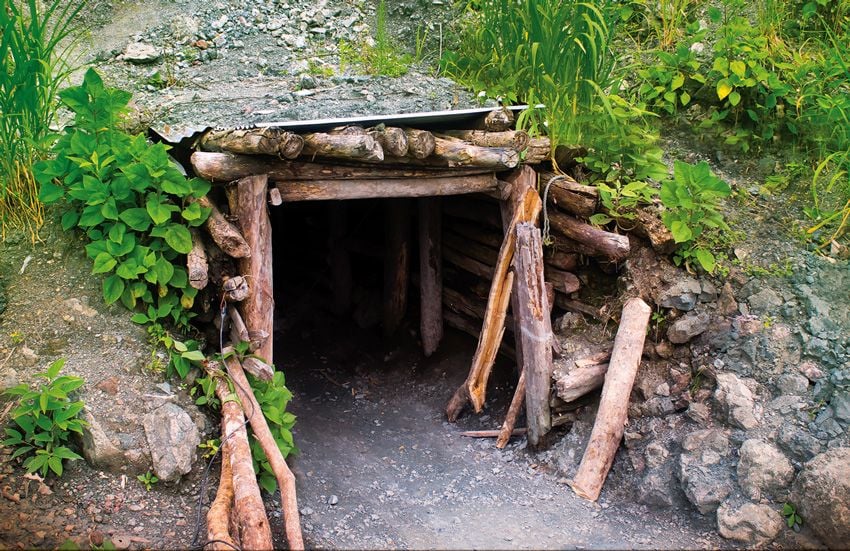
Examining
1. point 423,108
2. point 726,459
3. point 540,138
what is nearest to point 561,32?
point 540,138

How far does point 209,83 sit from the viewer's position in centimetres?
482

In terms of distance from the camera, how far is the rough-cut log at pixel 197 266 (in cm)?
335

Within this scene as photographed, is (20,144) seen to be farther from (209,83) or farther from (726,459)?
(726,459)

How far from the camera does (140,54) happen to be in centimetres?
511

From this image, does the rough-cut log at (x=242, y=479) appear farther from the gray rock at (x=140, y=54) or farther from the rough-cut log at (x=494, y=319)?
the gray rock at (x=140, y=54)

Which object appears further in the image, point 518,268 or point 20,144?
point 518,268

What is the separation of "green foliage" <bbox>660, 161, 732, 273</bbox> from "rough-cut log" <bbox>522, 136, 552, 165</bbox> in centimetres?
74

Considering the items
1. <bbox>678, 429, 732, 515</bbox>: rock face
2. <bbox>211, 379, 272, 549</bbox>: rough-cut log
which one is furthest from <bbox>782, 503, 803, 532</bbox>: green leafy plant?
<bbox>211, 379, 272, 549</bbox>: rough-cut log

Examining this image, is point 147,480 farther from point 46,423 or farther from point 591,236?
point 591,236

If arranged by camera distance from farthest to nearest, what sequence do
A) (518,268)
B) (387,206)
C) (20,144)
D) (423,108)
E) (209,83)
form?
(387,206), (209,83), (423,108), (518,268), (20,144)

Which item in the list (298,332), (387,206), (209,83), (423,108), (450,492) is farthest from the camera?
(298,332)

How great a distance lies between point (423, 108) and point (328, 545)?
2.68 metres

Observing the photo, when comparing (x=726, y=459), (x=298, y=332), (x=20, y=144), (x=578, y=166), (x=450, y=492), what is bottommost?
(x=298, y=332)

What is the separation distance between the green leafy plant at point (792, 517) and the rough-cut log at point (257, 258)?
104 inches
